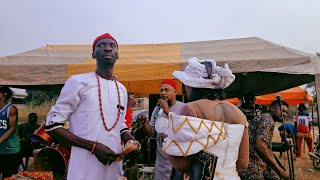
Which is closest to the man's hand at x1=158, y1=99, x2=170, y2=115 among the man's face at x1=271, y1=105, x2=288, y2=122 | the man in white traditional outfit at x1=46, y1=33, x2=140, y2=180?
the man's face at x1=271, y1=105, x2=288, y2=122

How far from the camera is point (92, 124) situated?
6.54ft

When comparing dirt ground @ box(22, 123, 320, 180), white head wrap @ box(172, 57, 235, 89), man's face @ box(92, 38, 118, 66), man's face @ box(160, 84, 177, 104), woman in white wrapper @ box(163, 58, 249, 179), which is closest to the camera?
woman in white wrapper @ box(163, 58, 249, 179)

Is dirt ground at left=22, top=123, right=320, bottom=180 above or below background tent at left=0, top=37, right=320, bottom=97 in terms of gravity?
below

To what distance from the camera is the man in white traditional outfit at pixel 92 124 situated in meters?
1.91

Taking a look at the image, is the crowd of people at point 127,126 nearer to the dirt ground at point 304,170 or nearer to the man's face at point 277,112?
the man's face at point 277,112

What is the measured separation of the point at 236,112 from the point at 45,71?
3.73 metres

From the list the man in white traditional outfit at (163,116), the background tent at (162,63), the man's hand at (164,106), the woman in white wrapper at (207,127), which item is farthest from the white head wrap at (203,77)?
the background tent at (162,63)

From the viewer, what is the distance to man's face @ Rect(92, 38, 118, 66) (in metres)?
2.21

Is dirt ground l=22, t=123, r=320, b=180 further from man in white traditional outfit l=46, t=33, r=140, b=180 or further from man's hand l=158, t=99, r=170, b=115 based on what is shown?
man in white traditional outfit l=46, t=33, r=140, b=180

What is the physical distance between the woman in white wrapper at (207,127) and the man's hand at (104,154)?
0.34m

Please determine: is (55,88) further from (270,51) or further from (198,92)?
(198,92)

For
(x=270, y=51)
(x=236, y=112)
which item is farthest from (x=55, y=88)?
(x=236, y=112)

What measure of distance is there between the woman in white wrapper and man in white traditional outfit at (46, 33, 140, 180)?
38 cm

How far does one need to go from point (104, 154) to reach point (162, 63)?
10.0 feet
